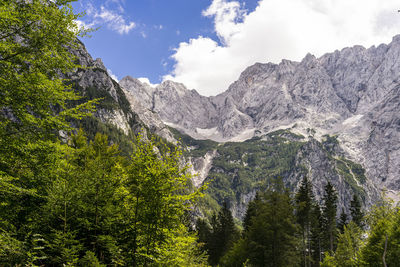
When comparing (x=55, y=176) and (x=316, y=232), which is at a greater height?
→ (x=55, y=176)

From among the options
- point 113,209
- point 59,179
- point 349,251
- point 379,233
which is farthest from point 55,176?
point 349,251

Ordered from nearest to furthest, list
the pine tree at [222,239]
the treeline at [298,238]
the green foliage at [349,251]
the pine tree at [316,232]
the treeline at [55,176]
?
the treeline at [55,176] → the treeline at [298,238] → the green foliage at [349,251] → the pine tree at [316,232] → the pine tree at [222,239]

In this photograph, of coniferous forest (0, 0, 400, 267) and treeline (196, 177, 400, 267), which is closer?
coniferous forest (0, 0, 400, 267)

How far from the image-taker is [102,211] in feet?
51.0

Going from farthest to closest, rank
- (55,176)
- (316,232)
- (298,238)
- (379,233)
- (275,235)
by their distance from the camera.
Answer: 1. (316,232)
2. (298,238)
3. (275,235)
4. (379,233)
5. (55,176)

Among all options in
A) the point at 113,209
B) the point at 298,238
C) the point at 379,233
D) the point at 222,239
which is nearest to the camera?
the point at 113,209

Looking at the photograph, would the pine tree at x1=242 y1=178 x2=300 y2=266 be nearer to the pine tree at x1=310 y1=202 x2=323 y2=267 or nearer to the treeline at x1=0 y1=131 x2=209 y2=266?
the treeline at x1=0 y1=131 x2=209 y2=266

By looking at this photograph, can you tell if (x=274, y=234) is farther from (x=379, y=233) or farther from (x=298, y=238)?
(x=379, y=233)

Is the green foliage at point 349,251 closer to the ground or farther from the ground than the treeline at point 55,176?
closer to the ground

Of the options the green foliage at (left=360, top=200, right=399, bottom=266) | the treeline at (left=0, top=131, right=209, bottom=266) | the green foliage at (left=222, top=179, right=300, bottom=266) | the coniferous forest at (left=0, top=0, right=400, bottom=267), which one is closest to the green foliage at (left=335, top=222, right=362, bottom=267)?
the green foliage at (left=360, top=200, right=399, bottom=266)

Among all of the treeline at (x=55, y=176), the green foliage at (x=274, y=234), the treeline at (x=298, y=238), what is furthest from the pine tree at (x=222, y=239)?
the treeline at (x=55, y=176)

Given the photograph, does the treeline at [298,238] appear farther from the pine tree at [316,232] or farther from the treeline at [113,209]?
the treeline at [113,209]

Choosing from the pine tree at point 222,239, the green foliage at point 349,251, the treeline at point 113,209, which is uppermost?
the treeline at point 113,209

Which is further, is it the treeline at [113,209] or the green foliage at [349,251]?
the green foliage at [349,251]
